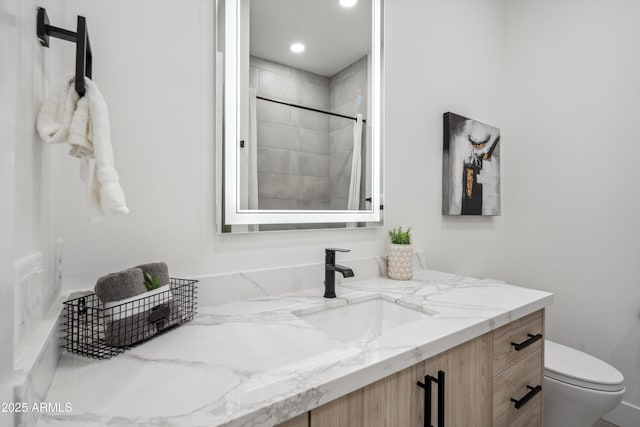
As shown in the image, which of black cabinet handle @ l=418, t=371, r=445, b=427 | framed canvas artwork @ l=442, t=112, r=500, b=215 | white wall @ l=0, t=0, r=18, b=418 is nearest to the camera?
white wall @ l=0, t=0, r=18, b=418

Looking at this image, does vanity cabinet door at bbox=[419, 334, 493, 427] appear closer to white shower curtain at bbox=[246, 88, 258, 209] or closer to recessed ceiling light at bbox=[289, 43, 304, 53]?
white shower curtain at bbox=[246, 88, 258, 209]

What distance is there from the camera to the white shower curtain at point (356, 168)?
134 centimetres

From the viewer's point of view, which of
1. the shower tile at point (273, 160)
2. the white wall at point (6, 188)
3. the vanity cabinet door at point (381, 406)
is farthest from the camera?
the shower tile at point (273, 160)

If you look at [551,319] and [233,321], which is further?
[551,319]

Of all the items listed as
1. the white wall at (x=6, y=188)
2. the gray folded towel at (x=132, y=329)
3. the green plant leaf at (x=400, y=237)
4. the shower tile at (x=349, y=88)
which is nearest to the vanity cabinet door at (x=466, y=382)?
the green plant leaf at (x=400, y=237)

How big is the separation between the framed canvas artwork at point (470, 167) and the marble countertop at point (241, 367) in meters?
0.83

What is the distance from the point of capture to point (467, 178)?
1767 millimetres

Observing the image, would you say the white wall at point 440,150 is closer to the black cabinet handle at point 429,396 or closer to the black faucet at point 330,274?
the black faucet at point 330,274

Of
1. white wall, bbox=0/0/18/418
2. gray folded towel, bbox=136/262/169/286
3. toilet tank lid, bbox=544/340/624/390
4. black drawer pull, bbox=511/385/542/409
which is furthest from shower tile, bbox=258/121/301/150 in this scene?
toilet tank lid, bbox=544/340/624/390

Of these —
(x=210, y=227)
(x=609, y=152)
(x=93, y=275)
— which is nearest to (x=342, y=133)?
(x=210, y=227)

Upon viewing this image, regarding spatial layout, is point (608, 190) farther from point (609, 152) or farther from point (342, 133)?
point (342, 133)

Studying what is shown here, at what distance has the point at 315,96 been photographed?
4.06ft

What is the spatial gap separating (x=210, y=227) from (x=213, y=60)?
1.78ft

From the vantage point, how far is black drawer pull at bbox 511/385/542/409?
1029 mm
